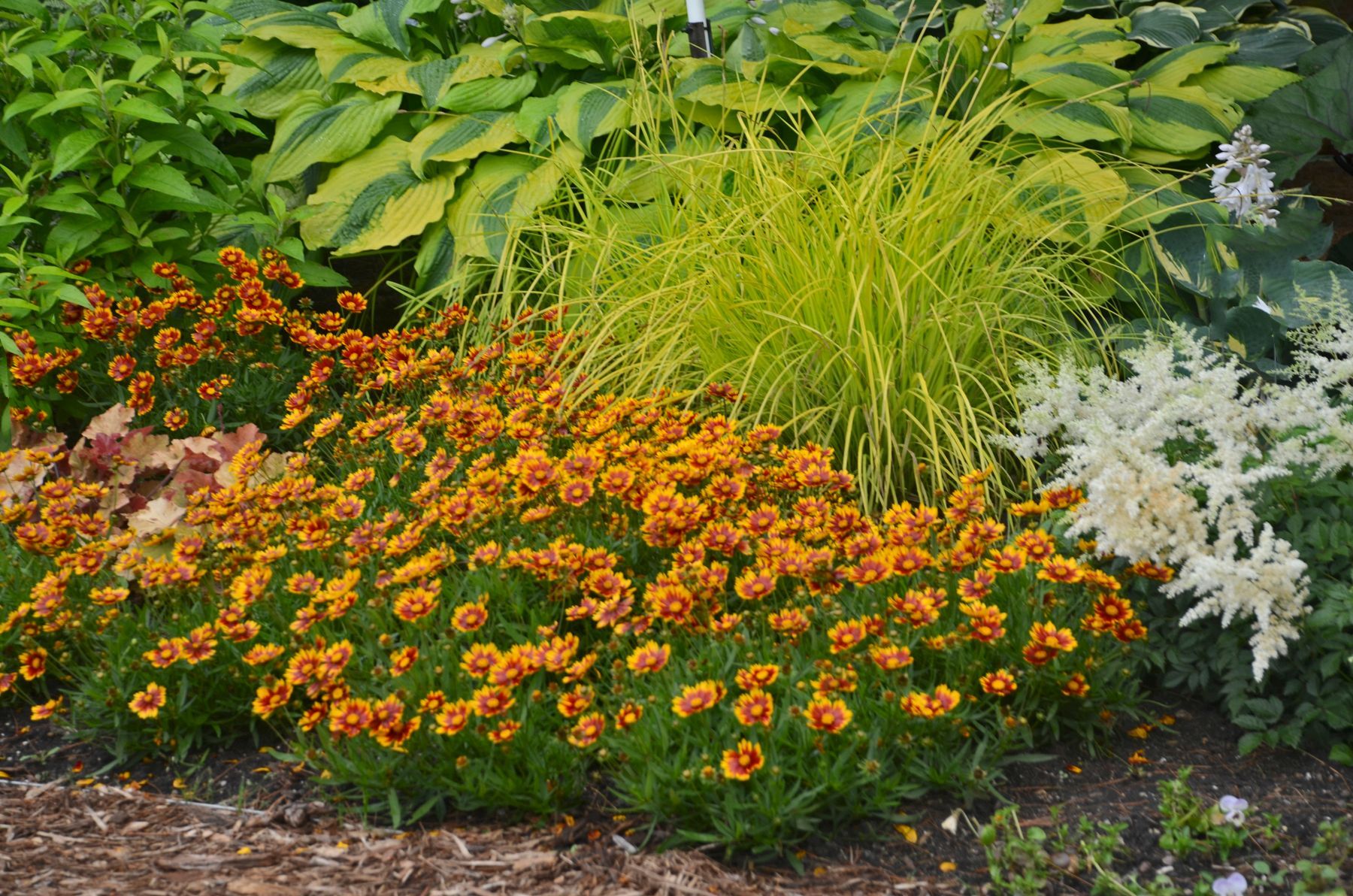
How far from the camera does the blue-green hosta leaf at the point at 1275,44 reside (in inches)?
155

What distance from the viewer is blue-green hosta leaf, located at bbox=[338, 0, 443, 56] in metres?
4.18

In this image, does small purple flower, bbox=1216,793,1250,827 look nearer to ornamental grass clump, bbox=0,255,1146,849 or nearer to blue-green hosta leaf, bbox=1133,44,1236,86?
ornamental grass clump, bbox=0,255,1146,849

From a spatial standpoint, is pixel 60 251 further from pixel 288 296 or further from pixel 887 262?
pixel 887 262

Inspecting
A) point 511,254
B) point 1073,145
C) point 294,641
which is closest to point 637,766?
point 294,641

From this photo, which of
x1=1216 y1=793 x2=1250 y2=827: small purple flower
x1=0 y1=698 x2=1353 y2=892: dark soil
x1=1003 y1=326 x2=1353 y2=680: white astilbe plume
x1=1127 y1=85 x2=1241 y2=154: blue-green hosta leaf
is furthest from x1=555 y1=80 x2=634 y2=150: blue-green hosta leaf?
x1=1216 y1=793 x2=1250 y2=827: small purple flower

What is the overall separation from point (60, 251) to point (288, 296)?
707 millimetres

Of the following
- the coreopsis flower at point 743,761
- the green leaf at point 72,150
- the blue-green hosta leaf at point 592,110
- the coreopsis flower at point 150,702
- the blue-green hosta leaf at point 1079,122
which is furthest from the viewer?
the blue-green hosta leaf at point 592,110

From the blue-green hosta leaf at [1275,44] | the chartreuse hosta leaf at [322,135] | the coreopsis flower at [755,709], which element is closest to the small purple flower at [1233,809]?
the coreopsis flower at [755,709]

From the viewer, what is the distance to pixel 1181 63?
375cm

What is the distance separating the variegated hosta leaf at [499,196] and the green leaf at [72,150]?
3.37 feet

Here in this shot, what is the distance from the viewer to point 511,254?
3.43m

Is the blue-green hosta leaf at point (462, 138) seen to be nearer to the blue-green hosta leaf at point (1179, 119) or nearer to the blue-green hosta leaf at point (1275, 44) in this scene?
the blue-green hosta leaf at point (1179, 119)

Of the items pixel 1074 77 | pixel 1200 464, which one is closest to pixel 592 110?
pixel 1074 77

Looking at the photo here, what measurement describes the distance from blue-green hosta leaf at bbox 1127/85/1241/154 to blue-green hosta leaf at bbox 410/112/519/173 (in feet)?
6.27
